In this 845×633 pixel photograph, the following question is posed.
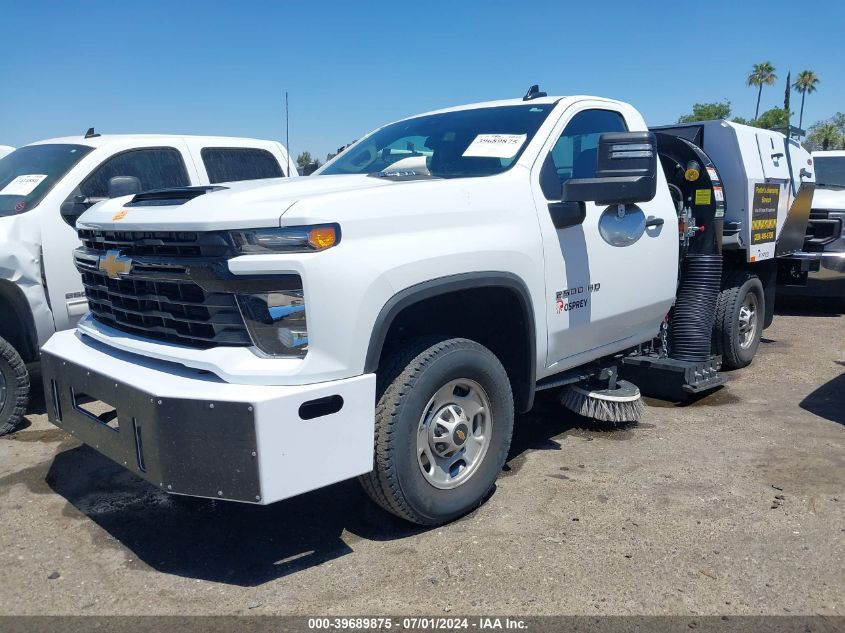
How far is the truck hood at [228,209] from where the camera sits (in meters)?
2.87

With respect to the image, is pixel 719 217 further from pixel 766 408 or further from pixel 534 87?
pixel 534 87

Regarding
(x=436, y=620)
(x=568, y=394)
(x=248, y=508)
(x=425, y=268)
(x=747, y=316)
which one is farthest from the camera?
(x=747, y=316)

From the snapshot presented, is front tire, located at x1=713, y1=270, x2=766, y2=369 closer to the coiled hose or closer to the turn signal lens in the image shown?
the coiled hose

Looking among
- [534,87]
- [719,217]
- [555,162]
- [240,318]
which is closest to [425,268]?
[240,318]

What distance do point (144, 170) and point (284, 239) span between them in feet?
11.4

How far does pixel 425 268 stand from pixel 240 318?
0.80 m

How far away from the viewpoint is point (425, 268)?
3176mm

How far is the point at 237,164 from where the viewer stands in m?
6.51

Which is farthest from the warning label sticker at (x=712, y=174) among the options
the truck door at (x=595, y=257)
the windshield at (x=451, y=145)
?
the windshield at (x=451, y=145)

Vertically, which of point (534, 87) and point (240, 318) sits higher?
point (534, 87)

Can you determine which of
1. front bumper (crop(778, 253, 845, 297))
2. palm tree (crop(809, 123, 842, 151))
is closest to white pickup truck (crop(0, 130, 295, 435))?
front bumper (crop(778, 253, 845, 297))

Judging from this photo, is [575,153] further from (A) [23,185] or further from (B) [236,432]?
(A) [23,185]

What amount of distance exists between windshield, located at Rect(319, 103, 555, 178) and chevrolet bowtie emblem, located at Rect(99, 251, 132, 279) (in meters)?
1.38

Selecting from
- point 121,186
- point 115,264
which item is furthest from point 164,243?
point 121,186
